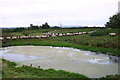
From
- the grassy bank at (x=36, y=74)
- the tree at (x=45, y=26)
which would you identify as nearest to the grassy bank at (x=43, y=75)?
the grassy bank at (x=36, y=74)

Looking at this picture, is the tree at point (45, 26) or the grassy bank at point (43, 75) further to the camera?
the tree at point (45, 26)

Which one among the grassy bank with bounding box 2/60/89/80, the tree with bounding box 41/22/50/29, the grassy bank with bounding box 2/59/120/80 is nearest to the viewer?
the grassy bank with bounding box 2/59/120/80

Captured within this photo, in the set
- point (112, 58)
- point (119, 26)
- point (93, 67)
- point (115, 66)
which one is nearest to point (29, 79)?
point (93, 67)

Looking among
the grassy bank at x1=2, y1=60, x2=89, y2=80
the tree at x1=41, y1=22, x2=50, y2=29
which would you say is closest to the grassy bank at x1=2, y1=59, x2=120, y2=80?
the grassy bank at x1=2, y1=60, x2=89, y2=80

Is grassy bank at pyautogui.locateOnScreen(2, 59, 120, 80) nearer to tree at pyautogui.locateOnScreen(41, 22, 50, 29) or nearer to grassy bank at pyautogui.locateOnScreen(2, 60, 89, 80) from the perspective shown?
grassy bank at pyautogui.locateOnScreen(2, 60, 89, 80)

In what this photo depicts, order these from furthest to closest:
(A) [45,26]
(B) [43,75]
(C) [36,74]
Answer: (A) [45,26], (C) [36,74], (B) [43,75]

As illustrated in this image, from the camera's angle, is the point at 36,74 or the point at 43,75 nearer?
the point at 43,75

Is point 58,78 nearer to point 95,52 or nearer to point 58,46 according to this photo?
point 95,52

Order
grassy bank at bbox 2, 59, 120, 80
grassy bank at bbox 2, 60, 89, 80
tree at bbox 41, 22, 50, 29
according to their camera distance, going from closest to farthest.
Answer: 1. grassy bank at bbox 2, 59, 120, 80
2. grassy bank at bbox 2, 60, 89, 80
3. tree at bbox 41, 22, 50, 29

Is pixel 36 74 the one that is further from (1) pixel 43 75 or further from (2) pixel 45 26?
Result: (2) pixel 45 26

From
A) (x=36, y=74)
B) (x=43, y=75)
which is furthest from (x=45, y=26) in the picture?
(x=43, y=75)

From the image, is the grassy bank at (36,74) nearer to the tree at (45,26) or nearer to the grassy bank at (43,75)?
the grassy bank at (43,75)

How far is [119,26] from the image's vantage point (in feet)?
129

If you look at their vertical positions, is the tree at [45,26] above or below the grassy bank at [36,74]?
above
